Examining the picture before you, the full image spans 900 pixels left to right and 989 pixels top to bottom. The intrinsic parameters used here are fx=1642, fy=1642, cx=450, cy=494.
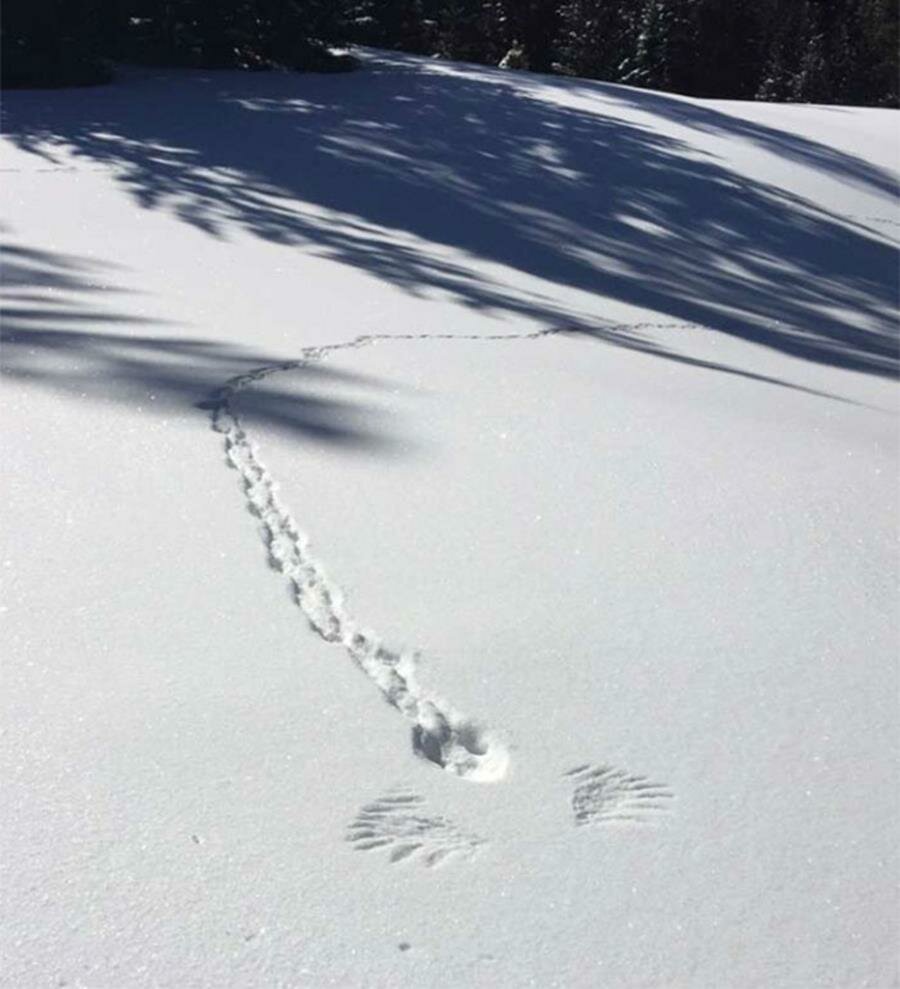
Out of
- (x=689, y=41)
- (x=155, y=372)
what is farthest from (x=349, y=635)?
(x=689, y=41)

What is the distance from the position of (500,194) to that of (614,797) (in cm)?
592

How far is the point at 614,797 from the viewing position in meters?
2.36

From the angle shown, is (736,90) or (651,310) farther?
(736,90)

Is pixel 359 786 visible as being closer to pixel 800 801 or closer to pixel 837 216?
pixel 800 801

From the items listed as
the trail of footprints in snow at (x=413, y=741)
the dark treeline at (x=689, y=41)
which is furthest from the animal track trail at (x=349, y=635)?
the dark treeline at (x=689, y=41)

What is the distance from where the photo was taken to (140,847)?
2078 millimetres

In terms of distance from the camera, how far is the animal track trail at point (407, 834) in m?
2.15

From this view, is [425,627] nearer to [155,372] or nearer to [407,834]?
[407,834]

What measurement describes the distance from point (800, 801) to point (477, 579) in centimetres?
88

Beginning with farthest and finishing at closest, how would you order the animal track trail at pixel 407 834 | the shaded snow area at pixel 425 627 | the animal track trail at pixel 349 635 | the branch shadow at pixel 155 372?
the branch shadow at pixel 155 372
the animal track trail at pixel 349 635
the animal track trail at pixel 407 834
the shaded snow area at pixel 425 627

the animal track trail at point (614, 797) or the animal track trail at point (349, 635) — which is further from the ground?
the animal track trail at point (614, 797)

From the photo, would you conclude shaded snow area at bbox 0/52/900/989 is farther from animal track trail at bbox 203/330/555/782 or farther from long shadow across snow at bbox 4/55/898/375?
long shadow across snow at bbox 4/55/898/375

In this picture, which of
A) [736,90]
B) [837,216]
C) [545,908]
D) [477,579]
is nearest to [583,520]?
[477,579]

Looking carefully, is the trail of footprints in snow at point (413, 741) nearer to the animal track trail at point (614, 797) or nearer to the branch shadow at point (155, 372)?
the animal track trail at point (614, 797)
